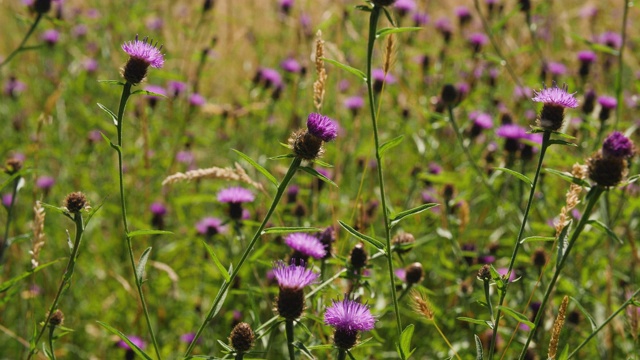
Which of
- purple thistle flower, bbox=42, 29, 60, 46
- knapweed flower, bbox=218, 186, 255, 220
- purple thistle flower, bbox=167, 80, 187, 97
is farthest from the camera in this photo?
purple thistle flower, bbox=42, 29, 60, 46

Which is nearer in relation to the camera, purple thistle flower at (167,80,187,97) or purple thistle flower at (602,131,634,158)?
purple thistle flower at (602,131,634,158)

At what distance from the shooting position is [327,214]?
3967mm

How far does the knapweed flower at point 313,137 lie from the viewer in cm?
177

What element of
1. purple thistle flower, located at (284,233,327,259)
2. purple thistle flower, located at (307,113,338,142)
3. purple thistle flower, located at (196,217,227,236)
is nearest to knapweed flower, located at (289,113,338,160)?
purple thistle flower, located at (307,113,338,142)

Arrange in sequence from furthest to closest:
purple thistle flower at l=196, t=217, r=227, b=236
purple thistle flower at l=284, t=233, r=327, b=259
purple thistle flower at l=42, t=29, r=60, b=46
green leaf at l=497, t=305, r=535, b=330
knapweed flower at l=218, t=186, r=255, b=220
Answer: purple thistle flower at l=42, t=29, r=60, b=46, purple thistle flower at l=196, t=217, r=227, b=236, knapweed flower at l=218, t=186, r=255, b=220, purple thistle flower at l=284, t=233, r=327, b=259, green leaf at l=497, t=305, r=535, b=330

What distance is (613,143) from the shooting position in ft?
5.30

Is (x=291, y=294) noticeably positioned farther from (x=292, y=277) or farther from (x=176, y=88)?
(x=176, y=88)

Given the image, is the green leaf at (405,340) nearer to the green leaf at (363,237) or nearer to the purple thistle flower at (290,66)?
the green leaf at (363,237)

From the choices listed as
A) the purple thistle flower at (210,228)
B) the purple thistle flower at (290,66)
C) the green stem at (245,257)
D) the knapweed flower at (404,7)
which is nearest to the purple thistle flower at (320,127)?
the green stem at (245,257)

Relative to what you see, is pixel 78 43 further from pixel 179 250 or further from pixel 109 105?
pixel 179 250

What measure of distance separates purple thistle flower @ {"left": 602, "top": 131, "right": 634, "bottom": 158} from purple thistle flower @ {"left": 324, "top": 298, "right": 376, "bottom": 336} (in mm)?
762

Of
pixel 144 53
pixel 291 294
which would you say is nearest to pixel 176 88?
pixel 144 53

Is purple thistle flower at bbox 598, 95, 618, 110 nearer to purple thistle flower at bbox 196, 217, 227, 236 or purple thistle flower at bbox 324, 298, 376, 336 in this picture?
purple thistle flower at bbox 196, 217, 227, 236

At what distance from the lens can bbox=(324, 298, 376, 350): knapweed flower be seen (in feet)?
5.76
